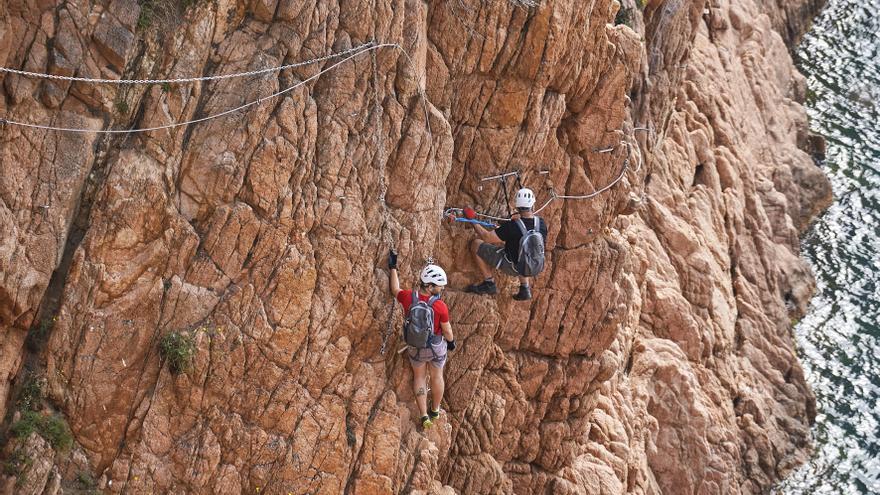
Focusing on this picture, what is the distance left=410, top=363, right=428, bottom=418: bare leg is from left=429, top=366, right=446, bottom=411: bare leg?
0.18 metres

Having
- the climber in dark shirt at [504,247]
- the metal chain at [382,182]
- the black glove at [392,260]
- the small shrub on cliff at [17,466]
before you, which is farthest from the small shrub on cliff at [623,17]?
the small shrub on cliff at [17,466]

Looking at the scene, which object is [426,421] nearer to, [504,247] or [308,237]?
[504,247]

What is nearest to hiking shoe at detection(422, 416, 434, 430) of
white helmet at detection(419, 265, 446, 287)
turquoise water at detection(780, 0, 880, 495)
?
white helmet at detection(419, 265, 446, 287)

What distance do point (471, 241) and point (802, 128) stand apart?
31122 millimetres

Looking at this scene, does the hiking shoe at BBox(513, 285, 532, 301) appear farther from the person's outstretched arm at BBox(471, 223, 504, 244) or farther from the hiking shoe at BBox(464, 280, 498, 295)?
the person's outstretched arm at BBox(471, 223, 504, 244)

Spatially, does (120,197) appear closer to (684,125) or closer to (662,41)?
(662,41)

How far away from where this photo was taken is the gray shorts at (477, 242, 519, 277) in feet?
64.8

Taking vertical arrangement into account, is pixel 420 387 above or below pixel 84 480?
above

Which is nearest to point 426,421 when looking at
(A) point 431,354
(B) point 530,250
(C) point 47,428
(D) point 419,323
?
(A) point 431,354

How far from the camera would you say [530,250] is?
19.5 m

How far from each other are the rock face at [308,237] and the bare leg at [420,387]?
229 mm

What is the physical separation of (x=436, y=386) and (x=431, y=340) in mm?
1349

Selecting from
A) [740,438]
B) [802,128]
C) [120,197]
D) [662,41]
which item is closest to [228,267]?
[120,197]

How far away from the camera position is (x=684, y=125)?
1356 inches
